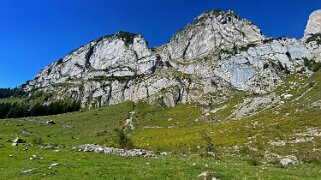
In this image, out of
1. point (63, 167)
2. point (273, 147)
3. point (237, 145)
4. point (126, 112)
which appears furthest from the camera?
point (126, 112)

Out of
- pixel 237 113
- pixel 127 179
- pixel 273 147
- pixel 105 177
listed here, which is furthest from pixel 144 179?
pixel 237 113

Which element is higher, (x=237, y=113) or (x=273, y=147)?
(x=237, y=113)

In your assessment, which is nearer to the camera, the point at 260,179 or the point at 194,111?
the point at 260,179

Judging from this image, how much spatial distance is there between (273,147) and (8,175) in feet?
145

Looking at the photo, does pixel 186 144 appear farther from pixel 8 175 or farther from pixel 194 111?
pixel 194 111

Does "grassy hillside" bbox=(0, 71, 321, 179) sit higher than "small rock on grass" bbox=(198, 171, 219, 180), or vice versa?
"grassy hillside" bbox=(0, 71, 321, 179)

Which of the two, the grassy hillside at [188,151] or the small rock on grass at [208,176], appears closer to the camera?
the small rock on grass at [208,176]

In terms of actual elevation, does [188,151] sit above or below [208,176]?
above

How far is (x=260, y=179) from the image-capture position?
27328mm

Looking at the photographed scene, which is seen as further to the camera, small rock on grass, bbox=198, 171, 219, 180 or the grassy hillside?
the grassy hillside

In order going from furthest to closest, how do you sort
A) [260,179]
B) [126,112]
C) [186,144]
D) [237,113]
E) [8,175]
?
[126,112]
[237,113]
[186,144]
[8,175]
[260,179]

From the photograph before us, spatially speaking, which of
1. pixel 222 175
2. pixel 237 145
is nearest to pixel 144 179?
pixel 222 175

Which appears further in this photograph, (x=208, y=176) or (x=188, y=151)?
(x=188, y=151)

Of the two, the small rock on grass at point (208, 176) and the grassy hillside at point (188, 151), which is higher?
the grassy hillside at point (188, 151)
